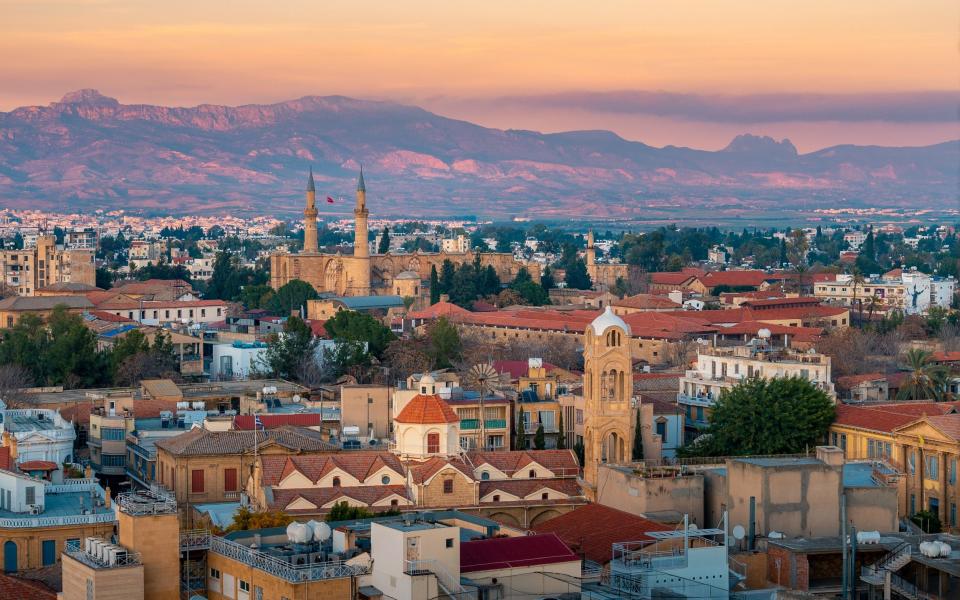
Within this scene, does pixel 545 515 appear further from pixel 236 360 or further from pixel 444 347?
pixel 236 360

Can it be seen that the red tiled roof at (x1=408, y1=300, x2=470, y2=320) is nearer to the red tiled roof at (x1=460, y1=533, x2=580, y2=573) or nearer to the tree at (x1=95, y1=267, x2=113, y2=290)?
the tree at (x1=95, y1=267, x2=113, y2=290)

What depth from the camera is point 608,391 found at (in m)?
42.2

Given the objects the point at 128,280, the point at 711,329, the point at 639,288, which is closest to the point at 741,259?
the point at 639,288

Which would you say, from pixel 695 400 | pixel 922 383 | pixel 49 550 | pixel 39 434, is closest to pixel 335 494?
pixel 49 550

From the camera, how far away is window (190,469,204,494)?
135 ft

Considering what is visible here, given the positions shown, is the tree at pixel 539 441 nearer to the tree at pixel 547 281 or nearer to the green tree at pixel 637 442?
the green tree at pixel 637 442

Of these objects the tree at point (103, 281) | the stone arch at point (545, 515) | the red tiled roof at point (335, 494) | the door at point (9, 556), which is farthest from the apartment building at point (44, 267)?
the door at point (9, 556)

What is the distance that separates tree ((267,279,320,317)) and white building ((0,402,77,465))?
55293mm

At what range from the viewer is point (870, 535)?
104 ft

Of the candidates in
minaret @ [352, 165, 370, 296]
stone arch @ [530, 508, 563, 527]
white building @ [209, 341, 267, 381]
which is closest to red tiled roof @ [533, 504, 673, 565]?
stone arch @ [530, 508, 563, 527]

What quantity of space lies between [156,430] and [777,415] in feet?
49.7

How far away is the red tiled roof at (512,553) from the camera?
28.1m

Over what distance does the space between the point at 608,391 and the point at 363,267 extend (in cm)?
7763

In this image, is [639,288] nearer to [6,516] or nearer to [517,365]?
[517,365]
